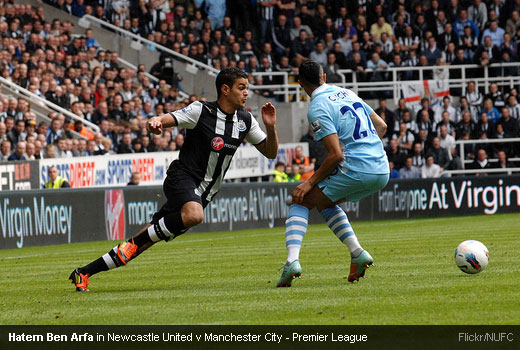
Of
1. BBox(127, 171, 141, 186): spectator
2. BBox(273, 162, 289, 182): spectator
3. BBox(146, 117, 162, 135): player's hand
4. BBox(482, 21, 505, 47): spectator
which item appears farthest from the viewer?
BBox(482, 21, 505, 47): spectator

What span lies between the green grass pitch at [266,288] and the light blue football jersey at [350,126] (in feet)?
3.76

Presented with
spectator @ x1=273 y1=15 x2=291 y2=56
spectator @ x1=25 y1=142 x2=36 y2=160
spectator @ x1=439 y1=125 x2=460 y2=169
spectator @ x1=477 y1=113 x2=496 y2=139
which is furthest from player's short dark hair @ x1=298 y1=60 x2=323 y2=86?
spectator @ x1=273 y1=15 x2=291 y2=56

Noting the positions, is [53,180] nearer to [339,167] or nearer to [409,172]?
[409,172]

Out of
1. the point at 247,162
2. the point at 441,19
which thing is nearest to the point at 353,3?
the point at 441,19

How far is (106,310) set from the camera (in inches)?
314

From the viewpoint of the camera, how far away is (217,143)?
9844 millimetres

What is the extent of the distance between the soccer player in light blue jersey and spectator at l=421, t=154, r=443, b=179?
17.5m

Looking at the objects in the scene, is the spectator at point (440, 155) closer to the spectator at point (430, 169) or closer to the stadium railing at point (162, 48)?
the spectator at point (430, 169)

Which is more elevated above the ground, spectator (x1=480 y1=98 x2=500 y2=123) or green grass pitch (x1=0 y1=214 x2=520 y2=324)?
spectator (x1=480 y1=98 x2=500 y2=123)

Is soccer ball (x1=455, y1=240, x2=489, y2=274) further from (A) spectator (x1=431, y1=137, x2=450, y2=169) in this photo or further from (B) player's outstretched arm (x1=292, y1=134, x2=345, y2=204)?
(A) spectator (x1=431, y1=137, x2=450, y2=169)

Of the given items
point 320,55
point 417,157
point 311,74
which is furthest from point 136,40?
point 311,74

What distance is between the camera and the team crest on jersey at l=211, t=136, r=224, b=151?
9836 millimetres
